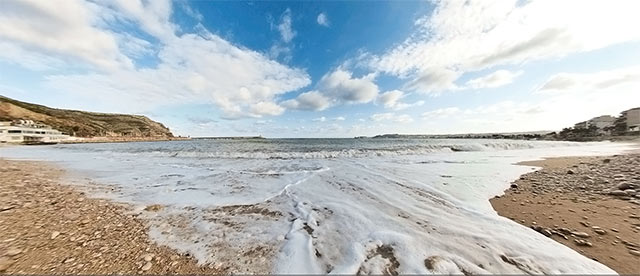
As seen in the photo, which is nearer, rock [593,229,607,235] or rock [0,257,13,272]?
rock [0,257,13,272]

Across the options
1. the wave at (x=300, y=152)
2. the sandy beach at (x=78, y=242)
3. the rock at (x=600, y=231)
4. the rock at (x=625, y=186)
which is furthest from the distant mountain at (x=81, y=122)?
the rock at (x=625, y=186)

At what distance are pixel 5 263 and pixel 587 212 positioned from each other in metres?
9.74

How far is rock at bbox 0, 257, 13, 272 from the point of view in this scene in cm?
250

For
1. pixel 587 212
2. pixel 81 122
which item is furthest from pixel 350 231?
pixel 81 122

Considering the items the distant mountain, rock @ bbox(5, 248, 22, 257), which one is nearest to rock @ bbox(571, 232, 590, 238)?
rock @ bbox(5, 248, 22, 257)

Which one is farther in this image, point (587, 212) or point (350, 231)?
point (587, 212)

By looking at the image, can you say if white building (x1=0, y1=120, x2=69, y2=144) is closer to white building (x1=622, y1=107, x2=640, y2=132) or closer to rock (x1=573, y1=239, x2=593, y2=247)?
rock (x1=573, y1=239, x2=593, y2=247)

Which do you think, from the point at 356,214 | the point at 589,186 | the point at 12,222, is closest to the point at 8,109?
the point at 12,222

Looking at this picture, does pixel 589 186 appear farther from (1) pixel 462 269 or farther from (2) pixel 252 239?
(2) pixel 252 239

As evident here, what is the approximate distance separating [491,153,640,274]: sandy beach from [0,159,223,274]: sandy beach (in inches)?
209

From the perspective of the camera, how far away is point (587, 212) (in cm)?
437

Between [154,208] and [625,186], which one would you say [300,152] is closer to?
[154,208]

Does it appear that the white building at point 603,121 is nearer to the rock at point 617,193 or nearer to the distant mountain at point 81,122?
the rock at point 617,193

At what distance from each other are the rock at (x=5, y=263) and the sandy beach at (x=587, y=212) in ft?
24.7
